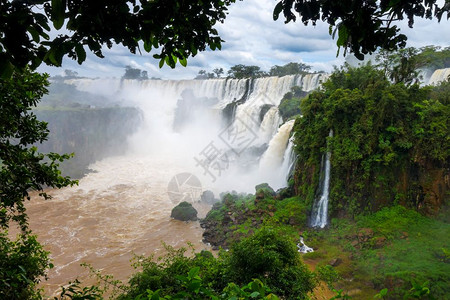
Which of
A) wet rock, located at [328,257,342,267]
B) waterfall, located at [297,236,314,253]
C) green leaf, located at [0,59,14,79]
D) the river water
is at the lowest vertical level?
the river water

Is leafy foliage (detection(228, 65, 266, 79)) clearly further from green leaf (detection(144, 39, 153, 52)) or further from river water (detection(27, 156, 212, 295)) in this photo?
green leaf (detection(144, 39, 153, 52))

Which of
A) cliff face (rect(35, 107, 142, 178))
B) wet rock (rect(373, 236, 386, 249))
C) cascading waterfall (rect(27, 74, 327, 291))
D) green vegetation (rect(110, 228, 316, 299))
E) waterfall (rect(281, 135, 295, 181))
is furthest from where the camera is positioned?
cliff face (rect(35, 107, 142, 178))

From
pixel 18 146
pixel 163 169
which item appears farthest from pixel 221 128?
pixel 18 146

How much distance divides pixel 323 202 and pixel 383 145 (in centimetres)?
330

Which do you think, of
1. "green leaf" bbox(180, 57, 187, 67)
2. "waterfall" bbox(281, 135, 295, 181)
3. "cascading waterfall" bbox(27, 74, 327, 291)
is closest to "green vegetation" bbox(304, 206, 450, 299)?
"waterfall" bbox(281, 135, 295, 181)

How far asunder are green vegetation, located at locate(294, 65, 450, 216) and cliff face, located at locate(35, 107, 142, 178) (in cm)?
2090

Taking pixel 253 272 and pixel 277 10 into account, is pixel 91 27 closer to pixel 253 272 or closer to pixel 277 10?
pixel 277 10

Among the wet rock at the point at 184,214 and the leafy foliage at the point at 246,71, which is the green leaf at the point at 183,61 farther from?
the leafy foliage at the point at 246,71

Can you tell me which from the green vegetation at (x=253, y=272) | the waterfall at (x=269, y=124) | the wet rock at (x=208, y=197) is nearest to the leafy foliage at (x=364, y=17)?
the green vegetation at (x=253, y=272)

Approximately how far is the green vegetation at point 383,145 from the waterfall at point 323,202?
29 centimetres

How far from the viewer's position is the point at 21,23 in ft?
3.68

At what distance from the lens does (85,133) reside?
28328mm

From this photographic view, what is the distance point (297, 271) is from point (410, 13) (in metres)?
4.81

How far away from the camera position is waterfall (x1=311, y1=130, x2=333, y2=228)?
1109cm
